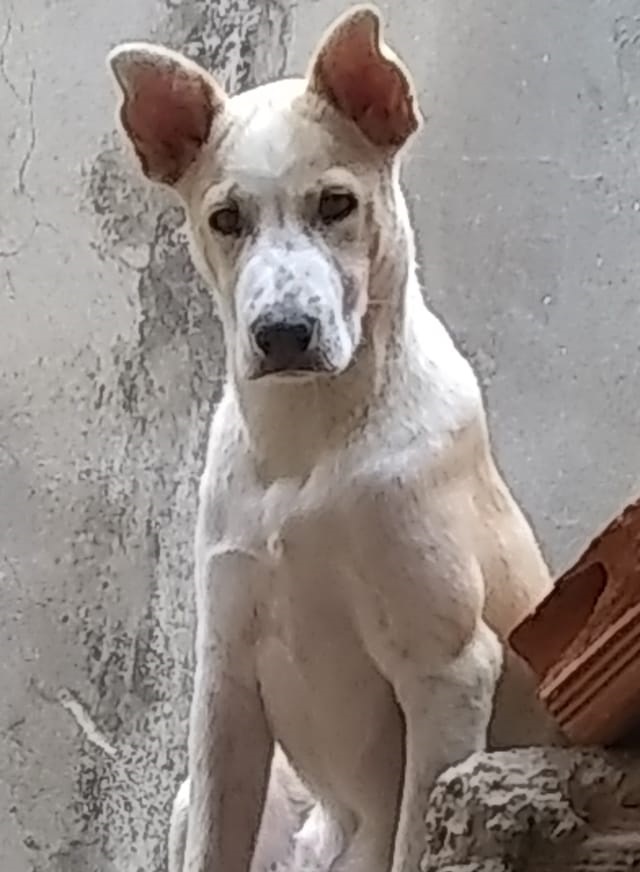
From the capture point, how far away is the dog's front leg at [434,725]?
1127 mm

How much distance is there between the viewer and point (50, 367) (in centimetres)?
175

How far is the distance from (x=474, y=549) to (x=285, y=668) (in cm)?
12

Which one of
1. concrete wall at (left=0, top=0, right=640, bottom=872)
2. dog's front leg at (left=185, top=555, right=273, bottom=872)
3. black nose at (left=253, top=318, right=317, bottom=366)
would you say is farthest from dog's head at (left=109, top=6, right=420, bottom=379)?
concrete wall at (left=0, top=0, right=640, bottom=872)

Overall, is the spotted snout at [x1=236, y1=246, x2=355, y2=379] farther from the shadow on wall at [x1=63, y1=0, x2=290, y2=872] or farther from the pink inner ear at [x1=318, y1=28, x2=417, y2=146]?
the shadow on wall at [x1=63, y1=0, x2=290, y2=872]

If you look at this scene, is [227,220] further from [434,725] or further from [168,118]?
[434,725]

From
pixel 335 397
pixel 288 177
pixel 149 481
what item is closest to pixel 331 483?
pixel 335 397

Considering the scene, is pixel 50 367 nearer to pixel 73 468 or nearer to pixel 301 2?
pixel 73 468

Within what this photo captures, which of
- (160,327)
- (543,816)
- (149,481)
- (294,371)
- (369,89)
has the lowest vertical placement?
(149,481)

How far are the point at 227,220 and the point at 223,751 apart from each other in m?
0.30

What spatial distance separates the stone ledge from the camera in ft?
3.21

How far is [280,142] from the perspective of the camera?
3.72 ft

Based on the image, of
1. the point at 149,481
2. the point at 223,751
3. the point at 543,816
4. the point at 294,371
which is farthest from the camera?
the point at 149,481

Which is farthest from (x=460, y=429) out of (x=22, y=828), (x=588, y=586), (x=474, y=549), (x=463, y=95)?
(x=22, y=828)

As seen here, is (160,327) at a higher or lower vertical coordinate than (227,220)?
lower
